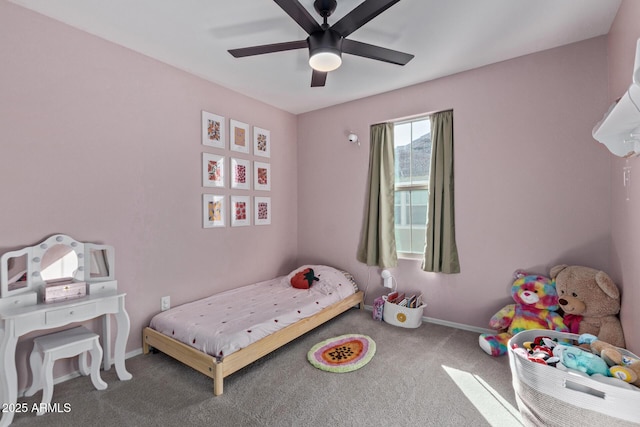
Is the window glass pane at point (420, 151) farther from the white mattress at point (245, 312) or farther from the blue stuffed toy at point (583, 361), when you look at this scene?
the blue stuffed toy at point (583, 361)

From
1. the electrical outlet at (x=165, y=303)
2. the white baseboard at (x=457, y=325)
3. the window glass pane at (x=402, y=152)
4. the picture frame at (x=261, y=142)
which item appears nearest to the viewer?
the electrical outlet at (x=165, y=303)

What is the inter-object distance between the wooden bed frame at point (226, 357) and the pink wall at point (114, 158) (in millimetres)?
293

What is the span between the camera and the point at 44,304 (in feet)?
6.32

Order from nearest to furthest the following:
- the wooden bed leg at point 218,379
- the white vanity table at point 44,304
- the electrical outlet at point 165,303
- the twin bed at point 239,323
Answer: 1. the white vanity table at point 44,304
2. the wooden bed leg at point 218,379
3. the twin bed at point 239,323
4. the electrical outlet at point 165,303

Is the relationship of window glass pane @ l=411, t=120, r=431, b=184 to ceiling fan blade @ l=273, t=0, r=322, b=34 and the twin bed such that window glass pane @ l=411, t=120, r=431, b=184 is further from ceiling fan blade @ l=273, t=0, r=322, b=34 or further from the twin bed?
ceiling fan blade @ l=273, t=0, r=322, b=34

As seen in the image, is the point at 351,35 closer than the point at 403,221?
Yes

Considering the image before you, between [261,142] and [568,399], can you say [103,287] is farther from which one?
[568,399]

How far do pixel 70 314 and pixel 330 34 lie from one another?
7.99 ft

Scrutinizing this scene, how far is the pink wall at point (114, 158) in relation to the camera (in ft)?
6.55

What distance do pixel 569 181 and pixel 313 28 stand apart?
2.40 meters

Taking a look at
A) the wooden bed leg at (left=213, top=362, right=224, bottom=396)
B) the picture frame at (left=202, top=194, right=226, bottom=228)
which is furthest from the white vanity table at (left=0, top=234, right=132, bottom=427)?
the picture frame at (left=202, top=194, right=226, bottom=228)

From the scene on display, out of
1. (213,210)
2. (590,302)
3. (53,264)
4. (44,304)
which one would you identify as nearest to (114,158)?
(53,264)

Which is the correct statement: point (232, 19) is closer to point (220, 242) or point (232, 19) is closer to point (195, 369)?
point (220, 242)

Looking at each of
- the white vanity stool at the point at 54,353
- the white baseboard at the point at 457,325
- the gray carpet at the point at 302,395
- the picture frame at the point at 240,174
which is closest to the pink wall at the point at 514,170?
the white baseboard at the point at 457,325
